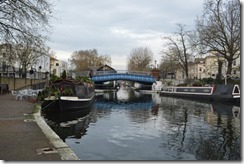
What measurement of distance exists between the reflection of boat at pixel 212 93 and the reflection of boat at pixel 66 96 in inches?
600

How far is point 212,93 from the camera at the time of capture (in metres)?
34.4

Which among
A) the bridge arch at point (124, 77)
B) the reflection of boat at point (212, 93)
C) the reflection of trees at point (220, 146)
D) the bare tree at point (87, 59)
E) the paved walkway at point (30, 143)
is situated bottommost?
the reflection of trees at point (220, 146)

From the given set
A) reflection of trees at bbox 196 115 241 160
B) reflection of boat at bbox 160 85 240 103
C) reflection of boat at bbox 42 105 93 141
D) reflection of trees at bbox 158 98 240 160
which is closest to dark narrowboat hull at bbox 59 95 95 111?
reflection of boat at bbox 42 105 93 141

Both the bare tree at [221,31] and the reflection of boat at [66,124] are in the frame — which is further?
the bare tree at [221,31]

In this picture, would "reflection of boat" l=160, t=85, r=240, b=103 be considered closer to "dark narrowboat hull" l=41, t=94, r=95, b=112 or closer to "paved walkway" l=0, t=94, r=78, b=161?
"dark narrowboat hull" l=41, t=94, r=95, b=112

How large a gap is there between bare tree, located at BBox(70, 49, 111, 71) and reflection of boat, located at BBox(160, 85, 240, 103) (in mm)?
69366

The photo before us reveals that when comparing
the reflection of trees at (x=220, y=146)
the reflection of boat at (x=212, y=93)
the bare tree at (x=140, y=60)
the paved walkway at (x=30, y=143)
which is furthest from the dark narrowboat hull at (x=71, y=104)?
the bare tree at (x=140, y=60)

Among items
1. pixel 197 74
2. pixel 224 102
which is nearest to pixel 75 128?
pixel 224 102

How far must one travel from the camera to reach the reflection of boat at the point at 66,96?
66.4 feet

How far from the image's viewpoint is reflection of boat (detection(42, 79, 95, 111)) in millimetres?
20250

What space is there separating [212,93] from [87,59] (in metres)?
83.6

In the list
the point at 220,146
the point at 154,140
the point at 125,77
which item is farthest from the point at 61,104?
the point at 125,77

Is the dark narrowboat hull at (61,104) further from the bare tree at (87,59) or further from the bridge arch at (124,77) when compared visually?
the bare tree at (87,59)

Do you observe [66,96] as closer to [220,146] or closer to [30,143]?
[220,146]
